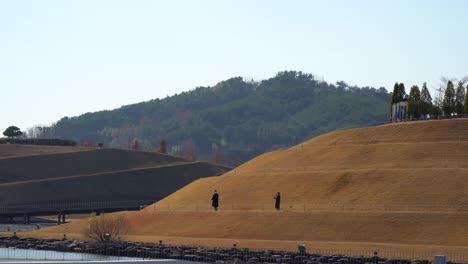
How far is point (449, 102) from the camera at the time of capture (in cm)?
12625

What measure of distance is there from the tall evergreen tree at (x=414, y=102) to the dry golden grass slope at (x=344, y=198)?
18.9ft

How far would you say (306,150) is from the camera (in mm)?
121938

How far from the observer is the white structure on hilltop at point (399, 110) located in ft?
431

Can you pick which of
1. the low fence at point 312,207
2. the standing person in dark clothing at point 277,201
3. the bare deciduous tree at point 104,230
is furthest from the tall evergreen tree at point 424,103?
the bare deciduous tree at point 104,230

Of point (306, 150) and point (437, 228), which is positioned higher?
point (306, 150)

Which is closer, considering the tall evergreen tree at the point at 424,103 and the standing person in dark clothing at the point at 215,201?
the standing person in dark clothing at the point at 215,201

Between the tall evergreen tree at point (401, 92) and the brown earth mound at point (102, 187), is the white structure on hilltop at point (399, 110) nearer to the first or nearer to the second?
the tall evergreen tree at point (401, 92)

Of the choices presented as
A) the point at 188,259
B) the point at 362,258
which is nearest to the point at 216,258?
the point at 188,259

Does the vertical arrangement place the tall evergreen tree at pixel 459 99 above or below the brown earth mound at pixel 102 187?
above

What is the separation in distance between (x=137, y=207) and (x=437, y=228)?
71.1 meters

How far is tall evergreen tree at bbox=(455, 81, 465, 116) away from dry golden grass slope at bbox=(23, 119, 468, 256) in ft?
24.1

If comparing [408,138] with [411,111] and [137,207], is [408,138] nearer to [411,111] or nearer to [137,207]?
[411,111]

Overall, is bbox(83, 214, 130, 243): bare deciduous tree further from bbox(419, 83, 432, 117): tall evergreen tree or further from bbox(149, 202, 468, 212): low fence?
bbox(419, 83, 432, 117): tall evergreen tree

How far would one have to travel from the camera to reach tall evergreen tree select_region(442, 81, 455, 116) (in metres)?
126
